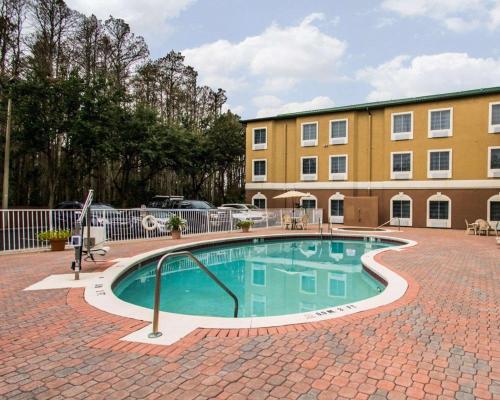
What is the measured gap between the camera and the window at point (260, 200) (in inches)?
1164

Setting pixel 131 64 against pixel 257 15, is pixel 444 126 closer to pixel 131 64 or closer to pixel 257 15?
pixel 257 15

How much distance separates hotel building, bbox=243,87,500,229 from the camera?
21.9m

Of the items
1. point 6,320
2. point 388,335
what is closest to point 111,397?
point 6,320

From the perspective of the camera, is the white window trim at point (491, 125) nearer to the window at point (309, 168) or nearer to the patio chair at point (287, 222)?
the window at point (309, 168)

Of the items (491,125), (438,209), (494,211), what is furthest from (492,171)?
(438,209)

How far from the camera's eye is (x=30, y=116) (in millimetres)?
19812

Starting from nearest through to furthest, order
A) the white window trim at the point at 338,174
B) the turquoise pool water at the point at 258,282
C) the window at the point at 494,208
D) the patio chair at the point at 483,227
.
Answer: the turquoise pool water at the point at 258,282 → the patio chair at the point at 483,227 → the window at the point at 494,208 → the white window trim at the point at 338,174

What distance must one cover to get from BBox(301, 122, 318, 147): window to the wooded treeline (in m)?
7.53

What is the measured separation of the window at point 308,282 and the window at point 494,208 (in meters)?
17.0

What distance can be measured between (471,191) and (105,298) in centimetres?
2345

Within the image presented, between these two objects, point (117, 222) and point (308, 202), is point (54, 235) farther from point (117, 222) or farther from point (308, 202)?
point (308, 202)

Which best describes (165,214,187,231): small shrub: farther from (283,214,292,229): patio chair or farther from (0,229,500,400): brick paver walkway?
(0,229,500,400): brick paver walkway

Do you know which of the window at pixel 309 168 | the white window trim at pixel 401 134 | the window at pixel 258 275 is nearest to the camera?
the window at pixel 258 275

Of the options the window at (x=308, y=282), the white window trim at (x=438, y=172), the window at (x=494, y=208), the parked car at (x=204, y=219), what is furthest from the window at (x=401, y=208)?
the window at (x=308, y=282)
